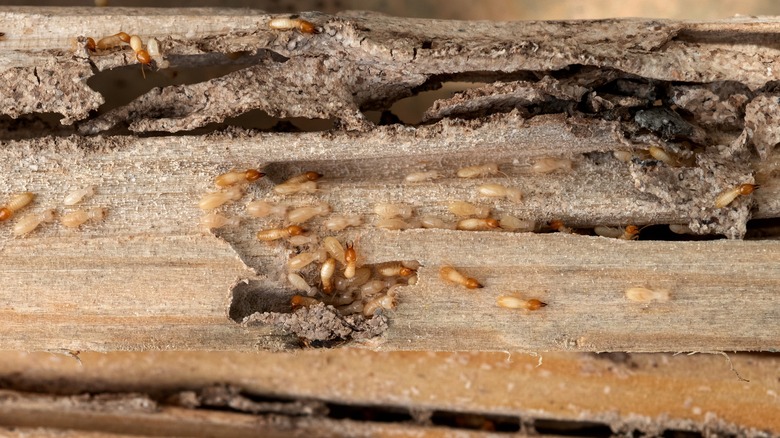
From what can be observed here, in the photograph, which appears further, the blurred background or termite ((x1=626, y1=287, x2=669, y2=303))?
the blurred background

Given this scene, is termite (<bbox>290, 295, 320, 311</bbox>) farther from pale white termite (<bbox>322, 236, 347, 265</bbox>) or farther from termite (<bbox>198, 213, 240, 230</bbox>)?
termite (<bbox>198, 213, 240, 230</bbox>)

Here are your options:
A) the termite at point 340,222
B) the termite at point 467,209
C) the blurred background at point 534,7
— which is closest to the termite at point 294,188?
the termite at point 340,222

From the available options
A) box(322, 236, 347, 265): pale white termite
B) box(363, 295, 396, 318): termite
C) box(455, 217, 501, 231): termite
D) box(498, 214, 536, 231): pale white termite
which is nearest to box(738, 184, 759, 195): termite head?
box(498, 214, 536, 231): pale white termite

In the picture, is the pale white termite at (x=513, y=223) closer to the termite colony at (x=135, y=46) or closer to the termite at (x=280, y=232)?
the termite at (x=280, y=232)

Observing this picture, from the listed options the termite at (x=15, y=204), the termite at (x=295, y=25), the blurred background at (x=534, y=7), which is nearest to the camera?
the termite at (x=295, y=25)

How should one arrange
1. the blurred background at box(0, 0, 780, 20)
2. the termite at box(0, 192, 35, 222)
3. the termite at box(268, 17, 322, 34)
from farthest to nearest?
the blurred background at box(0, 0, 780, 20)
the termite at box(0, 192, 35, 222)
the termite at box(268, 17, 322, 34)
